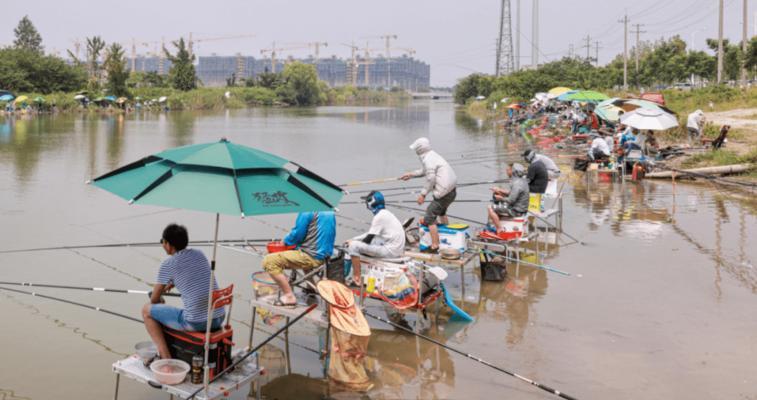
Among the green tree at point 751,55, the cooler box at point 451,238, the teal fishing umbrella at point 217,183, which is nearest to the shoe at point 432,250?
the cooler box at point 451,238

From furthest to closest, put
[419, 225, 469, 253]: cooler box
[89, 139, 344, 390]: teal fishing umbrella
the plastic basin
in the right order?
[419, 225, 469, 253]: cooler box, the plastic basin, [89, 139, 344, 390]: teal fishing umbrella

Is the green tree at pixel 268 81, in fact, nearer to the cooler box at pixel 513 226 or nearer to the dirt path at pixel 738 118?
the dirt path at pixel 738 118

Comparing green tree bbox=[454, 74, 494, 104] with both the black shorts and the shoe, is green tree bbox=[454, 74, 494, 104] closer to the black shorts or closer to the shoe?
the black shorts

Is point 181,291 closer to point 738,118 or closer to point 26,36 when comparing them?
point 738,118

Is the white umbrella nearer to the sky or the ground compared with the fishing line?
nearer to the sky

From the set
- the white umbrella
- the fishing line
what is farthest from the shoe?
the white umbrella

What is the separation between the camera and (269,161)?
17.3 feet

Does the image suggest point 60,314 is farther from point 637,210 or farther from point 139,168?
point 637,210

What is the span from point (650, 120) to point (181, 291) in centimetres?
1547

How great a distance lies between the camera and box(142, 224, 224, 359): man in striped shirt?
5.15 metres

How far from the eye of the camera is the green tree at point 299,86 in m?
112

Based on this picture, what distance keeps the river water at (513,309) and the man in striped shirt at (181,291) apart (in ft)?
3.18

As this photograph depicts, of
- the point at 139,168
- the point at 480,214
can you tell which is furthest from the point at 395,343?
the point at 480,214

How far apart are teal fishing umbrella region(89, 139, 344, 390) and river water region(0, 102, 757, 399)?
173cm
